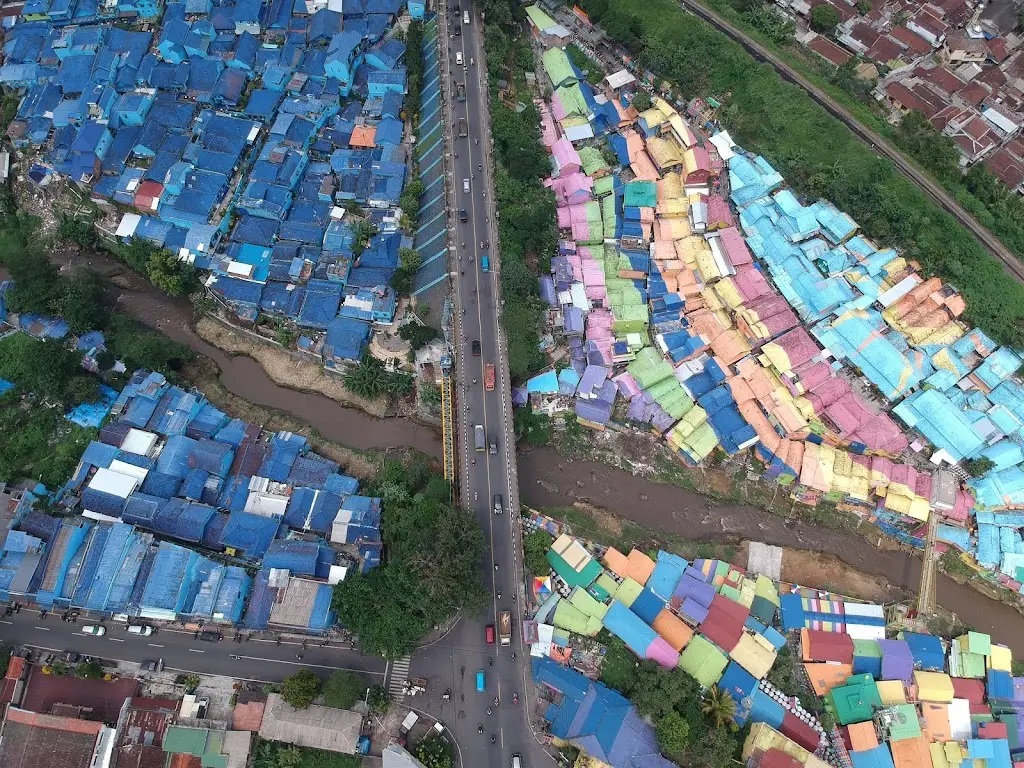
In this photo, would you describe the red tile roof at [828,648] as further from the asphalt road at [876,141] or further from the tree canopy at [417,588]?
the asphalt road at [876,141]

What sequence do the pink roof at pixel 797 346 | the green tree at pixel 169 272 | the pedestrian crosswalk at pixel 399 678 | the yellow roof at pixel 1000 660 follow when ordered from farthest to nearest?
the green tree at pixel 169 272 → the pink roof at pixel 797 346 → the yellow roof at pixel 1000 660 → the pedestrian crosswalk at pixel 399 678

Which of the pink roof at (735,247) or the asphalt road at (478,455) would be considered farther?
the pink roof at (735,247)

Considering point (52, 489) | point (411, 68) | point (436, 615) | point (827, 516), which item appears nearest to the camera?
point (436, 615)

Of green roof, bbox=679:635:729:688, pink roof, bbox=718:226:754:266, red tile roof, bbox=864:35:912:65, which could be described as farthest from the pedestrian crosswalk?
red tile roof, bbox=864:35:912:65

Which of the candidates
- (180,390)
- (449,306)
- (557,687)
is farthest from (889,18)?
(180,390)

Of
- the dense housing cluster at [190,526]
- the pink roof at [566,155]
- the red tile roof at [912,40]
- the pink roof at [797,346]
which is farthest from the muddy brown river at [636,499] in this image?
the red tile roof at [912,40]

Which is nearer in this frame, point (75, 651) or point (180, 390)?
point (75, 651)

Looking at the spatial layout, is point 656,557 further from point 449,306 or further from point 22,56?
point 22,56
